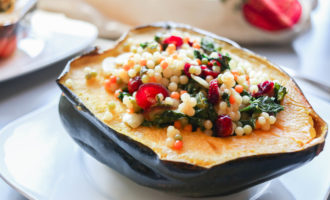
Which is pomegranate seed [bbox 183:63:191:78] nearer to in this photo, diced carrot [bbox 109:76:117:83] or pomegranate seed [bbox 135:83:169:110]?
pomegranate seed [bbox 135:83:169:110]

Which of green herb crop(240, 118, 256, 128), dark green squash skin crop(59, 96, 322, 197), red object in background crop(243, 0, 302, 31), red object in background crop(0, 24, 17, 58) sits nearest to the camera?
dark green squash skin crop(59, 96, 322, 197)

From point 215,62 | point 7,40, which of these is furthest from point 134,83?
point 7,40

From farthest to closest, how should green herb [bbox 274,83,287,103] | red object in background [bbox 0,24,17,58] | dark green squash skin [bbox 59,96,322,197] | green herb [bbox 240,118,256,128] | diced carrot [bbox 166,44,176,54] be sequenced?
red object in background [bbox 0,24,17,58], diced carrot [bbox 166,44,176,54], green herb [bbox 274,83,287,103], green herb [bbox 240,118,256,128], dark green squash skin [bbox 59,96,322,197]

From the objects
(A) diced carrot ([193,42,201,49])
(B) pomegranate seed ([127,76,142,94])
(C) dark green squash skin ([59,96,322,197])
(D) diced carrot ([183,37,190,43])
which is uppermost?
(A) diced carrot ([193,42,201,49])

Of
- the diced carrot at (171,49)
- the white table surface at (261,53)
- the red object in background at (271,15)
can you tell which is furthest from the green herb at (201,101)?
the red object in background at (271,15)

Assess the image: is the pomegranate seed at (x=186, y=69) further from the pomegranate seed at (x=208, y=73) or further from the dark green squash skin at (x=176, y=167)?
the dark green squash skin at (x=176, y=167)

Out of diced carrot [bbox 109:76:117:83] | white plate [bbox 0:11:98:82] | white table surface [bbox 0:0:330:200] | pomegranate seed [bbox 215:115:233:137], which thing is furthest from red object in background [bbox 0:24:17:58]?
pomegranate seed [bbox 215:115:233:137]

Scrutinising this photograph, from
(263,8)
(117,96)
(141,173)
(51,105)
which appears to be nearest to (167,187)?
(141,173)
